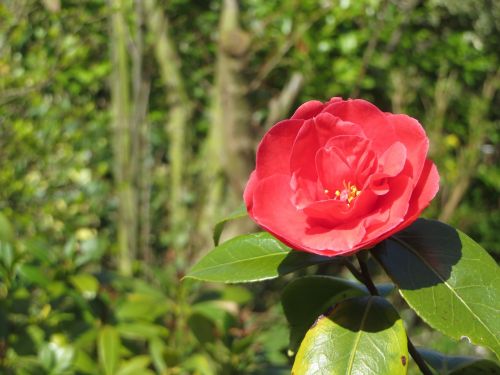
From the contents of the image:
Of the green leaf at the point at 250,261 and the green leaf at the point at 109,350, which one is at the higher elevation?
the green leaf at the point at 250,261

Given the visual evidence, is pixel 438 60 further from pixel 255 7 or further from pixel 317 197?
pixel 317 197

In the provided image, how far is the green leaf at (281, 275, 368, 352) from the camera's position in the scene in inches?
45.2

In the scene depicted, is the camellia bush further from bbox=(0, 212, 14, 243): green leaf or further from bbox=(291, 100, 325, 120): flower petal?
bbox=(0, 212, 14, 243): green leaf

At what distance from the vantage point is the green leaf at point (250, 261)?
3.43ft

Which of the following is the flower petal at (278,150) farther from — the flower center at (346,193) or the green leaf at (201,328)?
the green leaf at (201,328)

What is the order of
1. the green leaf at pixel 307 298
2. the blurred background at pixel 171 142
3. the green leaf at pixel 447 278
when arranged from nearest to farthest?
the green leaf at pixel 447 278, the green leaf at pixel 307 298, the blurred background at pixel 171 142

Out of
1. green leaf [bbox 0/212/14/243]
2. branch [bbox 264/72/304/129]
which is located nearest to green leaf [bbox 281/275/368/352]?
green leaf [bbox 0/212/14/243]

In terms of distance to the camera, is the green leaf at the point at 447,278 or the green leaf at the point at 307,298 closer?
the green leaf at the point at 447,278

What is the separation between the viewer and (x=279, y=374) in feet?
7.64

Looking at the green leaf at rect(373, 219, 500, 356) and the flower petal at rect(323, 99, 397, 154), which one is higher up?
the flower petal at rect(323, 99, 397, 154)

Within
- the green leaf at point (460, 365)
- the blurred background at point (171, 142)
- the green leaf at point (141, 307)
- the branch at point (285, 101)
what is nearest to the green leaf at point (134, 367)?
the blurred background at point (171, 142)

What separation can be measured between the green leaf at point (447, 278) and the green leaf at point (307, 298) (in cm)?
15

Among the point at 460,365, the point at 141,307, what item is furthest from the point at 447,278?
the point at 141,307

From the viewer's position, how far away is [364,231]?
91 centimetres
